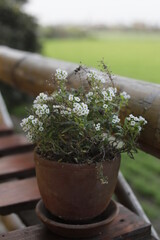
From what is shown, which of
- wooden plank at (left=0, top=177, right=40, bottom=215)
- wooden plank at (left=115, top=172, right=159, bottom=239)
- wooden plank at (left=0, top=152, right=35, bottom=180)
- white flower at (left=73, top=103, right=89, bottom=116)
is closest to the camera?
white flower at (left=73, top=103, right=89, bottom=116)

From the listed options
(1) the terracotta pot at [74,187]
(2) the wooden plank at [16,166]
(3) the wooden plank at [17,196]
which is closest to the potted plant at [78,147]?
(1) the terracotta pot at [74,187]

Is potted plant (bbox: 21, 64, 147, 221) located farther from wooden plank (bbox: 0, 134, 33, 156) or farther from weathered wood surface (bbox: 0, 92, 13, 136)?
weathered wood surface (bbox: 0, 92, 13, 136)

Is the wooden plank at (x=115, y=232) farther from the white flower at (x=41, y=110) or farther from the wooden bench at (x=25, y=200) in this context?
the white flower at (x=41, y=110)

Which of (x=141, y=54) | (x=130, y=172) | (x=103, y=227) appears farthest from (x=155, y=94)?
(x=141, y=54)

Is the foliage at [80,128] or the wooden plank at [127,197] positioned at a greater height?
the foliage at [80,128]

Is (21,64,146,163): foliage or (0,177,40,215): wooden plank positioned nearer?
(21,64,146,163): foliage

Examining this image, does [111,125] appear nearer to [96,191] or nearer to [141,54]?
[96,191]

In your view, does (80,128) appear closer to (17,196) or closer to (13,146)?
(17,196)

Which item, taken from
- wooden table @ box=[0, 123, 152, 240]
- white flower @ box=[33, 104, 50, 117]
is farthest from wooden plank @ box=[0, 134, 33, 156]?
white flower @ box=[33, 104, 50, 117]
